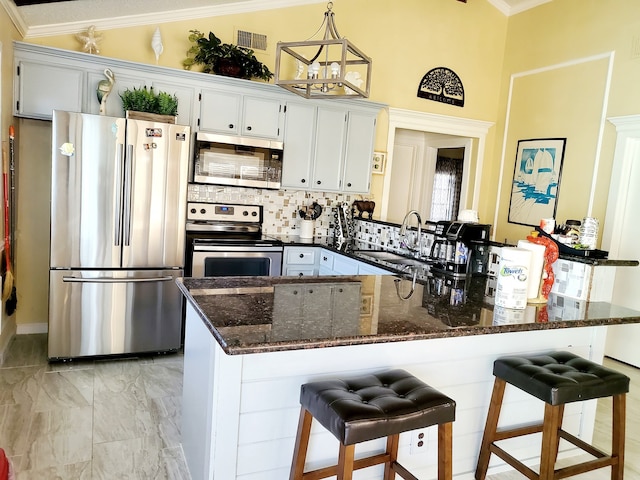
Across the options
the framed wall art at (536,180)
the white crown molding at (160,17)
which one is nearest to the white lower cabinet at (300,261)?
the white crown molding at (160,17)

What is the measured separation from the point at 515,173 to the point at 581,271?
10.5 feet

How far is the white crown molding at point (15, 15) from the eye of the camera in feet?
10.4

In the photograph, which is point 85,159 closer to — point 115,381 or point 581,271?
point 115,381

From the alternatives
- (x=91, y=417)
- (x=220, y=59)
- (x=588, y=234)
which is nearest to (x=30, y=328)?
(x=91, y=417)

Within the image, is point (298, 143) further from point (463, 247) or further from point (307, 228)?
point (463, 247)

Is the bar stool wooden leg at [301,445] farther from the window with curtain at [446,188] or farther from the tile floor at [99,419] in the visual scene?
the window with curtain at [446,188]

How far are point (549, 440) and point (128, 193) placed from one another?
3.04 meters

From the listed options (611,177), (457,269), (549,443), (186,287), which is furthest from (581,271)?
(611,177)

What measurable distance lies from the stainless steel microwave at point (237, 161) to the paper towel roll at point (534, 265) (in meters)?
2.61

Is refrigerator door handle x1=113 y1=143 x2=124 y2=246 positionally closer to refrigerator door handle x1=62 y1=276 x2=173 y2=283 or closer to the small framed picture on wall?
refrigerator door handle x1=62 y1=276 x2=173 y2=283

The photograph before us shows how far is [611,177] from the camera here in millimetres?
4418

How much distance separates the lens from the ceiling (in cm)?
344

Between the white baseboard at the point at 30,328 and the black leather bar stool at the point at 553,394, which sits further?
the white baseboard at the point at 30,328

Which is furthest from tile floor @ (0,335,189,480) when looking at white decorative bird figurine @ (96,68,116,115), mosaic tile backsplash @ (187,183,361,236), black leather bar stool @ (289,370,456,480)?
white decorative bird figurine @ (96,68,116,115)
